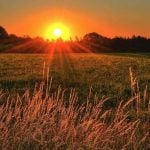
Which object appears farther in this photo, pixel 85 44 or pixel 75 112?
pixel 85 44

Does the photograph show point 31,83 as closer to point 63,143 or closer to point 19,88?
point 19,88

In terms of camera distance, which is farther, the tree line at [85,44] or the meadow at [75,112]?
the tree line at [85,44]

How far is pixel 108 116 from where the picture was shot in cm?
1195

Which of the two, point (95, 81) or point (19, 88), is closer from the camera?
point (19, 88)

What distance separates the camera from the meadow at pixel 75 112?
788 centimetres

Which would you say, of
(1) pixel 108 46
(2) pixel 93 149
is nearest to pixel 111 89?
(2) pixel 93 149

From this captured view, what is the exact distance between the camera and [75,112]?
9500 millimetres

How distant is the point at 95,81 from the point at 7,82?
127 inches

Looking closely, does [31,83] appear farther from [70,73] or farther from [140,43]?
[140,43]

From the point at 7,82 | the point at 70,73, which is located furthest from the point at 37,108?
the point at 70,73

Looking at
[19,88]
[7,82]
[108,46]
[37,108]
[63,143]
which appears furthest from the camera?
[108,46]

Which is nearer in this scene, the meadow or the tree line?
the meadow

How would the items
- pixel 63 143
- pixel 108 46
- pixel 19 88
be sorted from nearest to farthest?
pixel 63 143, pixel 19 88, pixel 108 46

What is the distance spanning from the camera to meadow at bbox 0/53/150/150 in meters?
7.88
